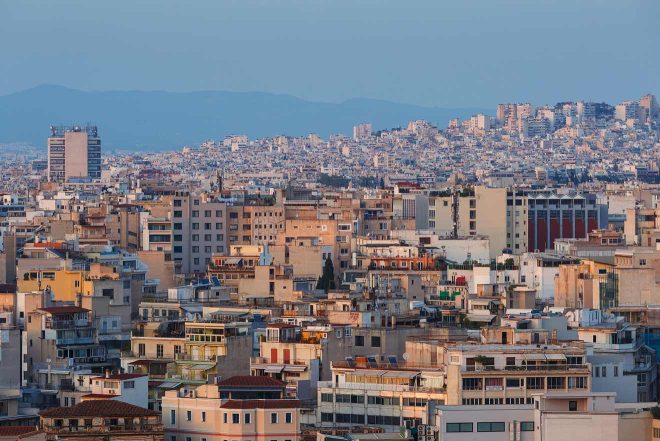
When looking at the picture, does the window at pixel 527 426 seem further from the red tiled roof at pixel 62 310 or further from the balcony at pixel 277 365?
the red tiled roof at pixel 62 310

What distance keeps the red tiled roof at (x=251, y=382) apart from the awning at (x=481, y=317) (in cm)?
1047

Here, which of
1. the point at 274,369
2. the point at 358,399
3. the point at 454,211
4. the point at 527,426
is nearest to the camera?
the point at 527,426

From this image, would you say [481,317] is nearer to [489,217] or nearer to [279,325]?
[279,325]

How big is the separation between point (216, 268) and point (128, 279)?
9.52 m

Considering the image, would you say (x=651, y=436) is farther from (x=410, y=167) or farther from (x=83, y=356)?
(x=410, y=167)

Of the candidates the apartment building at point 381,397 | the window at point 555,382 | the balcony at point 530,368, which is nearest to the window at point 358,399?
the apartment building at point 381,397

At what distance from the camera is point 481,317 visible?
4878 centimetres

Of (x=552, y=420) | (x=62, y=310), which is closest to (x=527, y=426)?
(x=552, y=420)

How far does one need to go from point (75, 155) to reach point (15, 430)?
510ft

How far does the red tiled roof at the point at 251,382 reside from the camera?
37000mm

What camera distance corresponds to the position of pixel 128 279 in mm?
54812

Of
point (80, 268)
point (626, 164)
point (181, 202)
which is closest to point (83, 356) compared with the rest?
point (80, 268)

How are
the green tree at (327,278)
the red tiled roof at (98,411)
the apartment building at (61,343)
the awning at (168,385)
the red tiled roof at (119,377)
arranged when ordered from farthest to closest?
the green tree at (327,278), the apartment building at (61,343), the awning at (168,385), the red tiled roof at (119,377), the red tiled roof at (98,411)

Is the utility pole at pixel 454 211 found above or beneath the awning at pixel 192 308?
above
